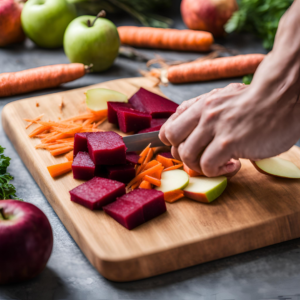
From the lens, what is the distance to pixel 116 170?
192 centimetres

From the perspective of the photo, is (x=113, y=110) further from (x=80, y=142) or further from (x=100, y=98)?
(x=80, y=142)

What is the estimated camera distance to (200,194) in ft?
5.86

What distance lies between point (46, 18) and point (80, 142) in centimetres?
209

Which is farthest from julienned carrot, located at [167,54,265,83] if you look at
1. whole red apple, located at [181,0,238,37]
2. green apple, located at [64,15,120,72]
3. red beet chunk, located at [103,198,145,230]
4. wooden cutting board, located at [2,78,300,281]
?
red beet chunk, located at [103,198,145,230]

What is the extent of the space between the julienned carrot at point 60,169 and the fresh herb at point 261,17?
105 inches

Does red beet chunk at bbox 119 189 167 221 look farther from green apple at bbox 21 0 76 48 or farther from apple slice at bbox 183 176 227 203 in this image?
green apple at bbox 21 0 76 48

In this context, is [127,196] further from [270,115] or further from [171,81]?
[171,81]

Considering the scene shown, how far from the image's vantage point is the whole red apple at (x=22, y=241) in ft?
4.40

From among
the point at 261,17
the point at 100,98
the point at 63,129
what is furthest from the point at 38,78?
the point at 261,17

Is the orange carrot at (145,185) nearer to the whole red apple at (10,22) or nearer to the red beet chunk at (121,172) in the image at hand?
the red beet chunk at (121,172)

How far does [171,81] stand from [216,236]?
1977 millimetres

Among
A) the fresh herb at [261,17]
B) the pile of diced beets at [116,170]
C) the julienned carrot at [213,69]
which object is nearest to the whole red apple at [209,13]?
the fresh herb at [261,17]

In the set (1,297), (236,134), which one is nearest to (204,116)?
(236,134)

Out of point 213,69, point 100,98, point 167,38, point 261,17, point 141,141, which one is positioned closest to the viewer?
point 141,141
